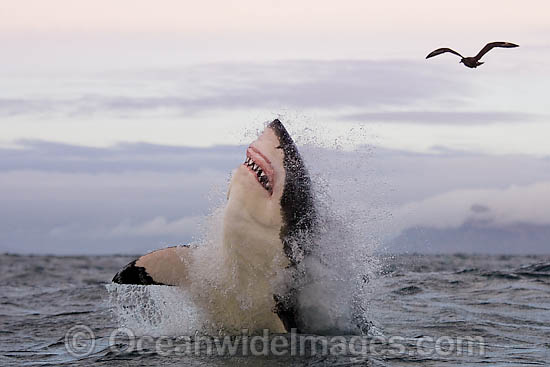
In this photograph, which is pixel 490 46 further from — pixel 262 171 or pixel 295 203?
pixel 262 171

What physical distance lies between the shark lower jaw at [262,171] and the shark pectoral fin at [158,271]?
6.08ft

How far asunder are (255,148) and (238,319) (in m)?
2.40

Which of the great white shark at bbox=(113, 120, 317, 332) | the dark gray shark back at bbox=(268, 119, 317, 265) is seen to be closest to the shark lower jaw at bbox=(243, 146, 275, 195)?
the great white shark at bbox=(113, 120, 317, 332)

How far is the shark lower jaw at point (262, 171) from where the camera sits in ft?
32.9

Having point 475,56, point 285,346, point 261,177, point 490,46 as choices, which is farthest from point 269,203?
point 490,46

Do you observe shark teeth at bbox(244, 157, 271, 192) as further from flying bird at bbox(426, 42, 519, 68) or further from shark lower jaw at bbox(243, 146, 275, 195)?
flying bird at bbox(426, 42, 519, 68)

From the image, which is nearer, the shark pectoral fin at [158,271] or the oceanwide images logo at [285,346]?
the oceanwide images logo at [285,346]

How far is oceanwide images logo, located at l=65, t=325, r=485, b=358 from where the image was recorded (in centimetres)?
999

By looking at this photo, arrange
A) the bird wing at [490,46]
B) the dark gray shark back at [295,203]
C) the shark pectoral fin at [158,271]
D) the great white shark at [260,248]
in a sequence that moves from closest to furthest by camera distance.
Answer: the great white shark at [260,248]
the dark gray shark back at [295,203]
the bird wing at [490,46]
the shark pectoral fin at [158,271]

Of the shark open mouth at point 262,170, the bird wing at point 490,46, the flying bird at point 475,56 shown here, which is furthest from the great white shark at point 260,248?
the bird wing at point 490,46

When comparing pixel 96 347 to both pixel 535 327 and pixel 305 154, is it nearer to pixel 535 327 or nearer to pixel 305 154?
pixel 305 154

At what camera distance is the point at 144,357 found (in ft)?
33.6

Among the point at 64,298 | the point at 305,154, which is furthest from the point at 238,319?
the point at 64,298

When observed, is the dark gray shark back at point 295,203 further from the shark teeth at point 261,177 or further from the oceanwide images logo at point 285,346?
the oceanwide images logo at point 285,346
